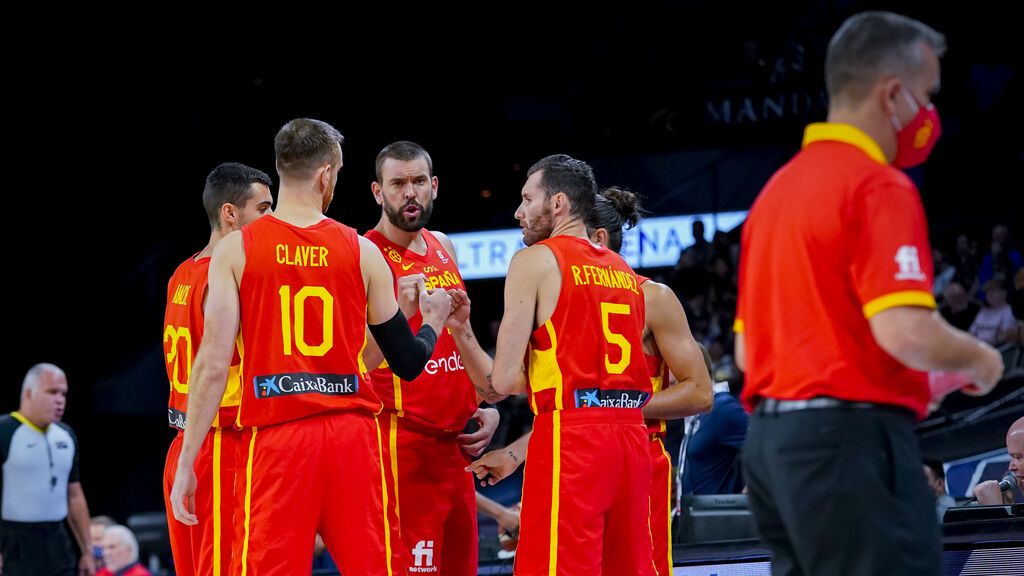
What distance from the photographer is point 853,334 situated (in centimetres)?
300

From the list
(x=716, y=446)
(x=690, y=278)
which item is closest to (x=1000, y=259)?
(x=690, y=278)

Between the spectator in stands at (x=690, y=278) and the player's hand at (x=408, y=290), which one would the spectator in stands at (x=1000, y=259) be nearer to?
the spectator in stands at (x=690, y=278)

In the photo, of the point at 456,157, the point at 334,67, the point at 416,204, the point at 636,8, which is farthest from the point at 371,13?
the point at 416,204

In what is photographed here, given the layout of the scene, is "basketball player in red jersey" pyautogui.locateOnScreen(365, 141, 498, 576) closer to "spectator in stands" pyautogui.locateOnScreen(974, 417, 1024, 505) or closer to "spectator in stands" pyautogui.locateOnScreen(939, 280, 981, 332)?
"spectator in stands" pyautogui.locateOnScreen(974, 417, 1024, 505)

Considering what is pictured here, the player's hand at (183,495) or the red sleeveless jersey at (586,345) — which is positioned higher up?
the red sleeveless jersey at (586,345)

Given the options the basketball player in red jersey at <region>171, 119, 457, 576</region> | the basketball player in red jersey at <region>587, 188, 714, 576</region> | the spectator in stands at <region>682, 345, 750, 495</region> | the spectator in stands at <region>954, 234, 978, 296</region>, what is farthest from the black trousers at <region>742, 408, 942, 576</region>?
the spectator in stands at <region>954, 234, 978, 296</region>

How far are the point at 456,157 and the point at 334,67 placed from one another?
7.37ft

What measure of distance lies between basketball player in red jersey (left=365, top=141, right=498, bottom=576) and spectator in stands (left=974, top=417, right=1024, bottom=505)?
9.23 ft

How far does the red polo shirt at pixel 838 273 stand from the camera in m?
2.90

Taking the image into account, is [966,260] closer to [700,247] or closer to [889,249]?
[700,247]

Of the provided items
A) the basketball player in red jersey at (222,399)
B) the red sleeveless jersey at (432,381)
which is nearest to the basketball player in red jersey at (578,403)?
the red sleeveless jersey at (432,381)

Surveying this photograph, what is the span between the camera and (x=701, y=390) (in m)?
5.58

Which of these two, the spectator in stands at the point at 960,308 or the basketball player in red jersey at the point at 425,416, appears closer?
the basketball player in red jersey at the point at 425,416

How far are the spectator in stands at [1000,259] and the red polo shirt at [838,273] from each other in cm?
999
